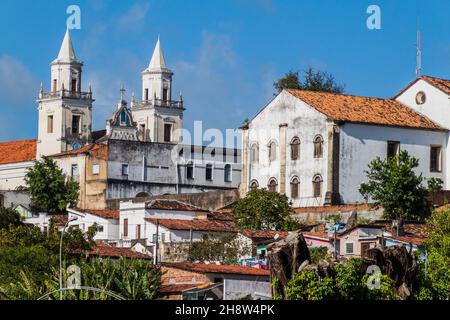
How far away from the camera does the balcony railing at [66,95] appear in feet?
449

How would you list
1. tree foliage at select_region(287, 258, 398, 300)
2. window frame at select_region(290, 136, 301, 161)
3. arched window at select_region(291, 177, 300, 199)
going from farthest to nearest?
window frame at select_region(290, 136, 301, 161)
arched window at select_region(291, 177, 300, 199)
tree foliage at select_region(287, 258, 398, 300)

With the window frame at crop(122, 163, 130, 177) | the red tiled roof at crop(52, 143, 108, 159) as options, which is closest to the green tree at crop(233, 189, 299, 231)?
the window frame at crop(122, 163, 130, 177)

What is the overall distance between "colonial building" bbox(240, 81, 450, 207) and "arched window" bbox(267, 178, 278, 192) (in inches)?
2.9

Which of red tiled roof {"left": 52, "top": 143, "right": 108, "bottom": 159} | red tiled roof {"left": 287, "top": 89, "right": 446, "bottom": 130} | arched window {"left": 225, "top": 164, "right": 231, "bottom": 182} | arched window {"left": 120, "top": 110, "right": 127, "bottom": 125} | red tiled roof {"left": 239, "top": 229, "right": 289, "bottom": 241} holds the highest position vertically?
arched window {"left": 120, "top": 110, "right": 127, "bottom": 125}

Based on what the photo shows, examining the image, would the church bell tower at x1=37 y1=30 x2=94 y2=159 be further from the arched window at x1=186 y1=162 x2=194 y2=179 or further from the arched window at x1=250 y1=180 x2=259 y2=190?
the arched window at x1=250 y1=180 x2=259 y2=190

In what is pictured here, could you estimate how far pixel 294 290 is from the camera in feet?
189

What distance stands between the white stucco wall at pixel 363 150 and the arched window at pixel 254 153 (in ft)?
24.0

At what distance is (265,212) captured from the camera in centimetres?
8881

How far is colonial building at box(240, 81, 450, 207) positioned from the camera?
92.6m

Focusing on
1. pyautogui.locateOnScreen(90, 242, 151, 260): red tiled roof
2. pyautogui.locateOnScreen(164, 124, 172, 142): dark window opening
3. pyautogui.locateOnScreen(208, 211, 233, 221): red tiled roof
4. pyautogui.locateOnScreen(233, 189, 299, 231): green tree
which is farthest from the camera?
pyautogui.locateOnScreen(164, 124, 172, 142): dark window opening

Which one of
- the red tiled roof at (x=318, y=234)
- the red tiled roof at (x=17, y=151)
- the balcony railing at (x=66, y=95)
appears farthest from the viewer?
the balcony railing at (x=66, y=95)

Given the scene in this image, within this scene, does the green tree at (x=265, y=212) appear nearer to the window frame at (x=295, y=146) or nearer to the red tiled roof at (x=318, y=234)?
the window frame at (x=295, y=146)

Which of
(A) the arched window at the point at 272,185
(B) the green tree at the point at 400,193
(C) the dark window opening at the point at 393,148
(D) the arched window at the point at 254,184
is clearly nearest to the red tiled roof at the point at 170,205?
(D) the arched window at the point at 254,184
